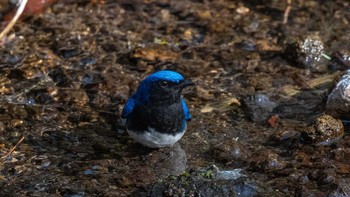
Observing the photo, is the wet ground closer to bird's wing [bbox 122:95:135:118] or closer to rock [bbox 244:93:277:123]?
rock [bbox 244:93:277:123]

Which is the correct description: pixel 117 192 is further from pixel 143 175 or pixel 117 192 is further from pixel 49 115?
pixel 49 115

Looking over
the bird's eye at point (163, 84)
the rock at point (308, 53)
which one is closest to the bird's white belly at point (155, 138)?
the bird's eye at point (163, 84)

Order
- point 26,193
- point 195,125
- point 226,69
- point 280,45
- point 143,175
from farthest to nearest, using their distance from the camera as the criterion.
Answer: point 280,45, point 226,69, point 195,125, point 143,175, point 26,193

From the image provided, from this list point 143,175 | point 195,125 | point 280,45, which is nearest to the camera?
point 143,175

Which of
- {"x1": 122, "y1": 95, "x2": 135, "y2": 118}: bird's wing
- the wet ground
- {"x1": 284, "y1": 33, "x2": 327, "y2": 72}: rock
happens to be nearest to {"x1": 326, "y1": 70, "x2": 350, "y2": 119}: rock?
the wet ground

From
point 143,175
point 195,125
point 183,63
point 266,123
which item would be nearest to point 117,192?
point 143,175

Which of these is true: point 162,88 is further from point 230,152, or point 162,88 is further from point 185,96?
point 185,96

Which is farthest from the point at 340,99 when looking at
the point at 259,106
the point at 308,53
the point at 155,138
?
the point at 155,138
